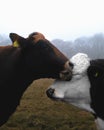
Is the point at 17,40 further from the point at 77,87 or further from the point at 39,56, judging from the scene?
the point at 77,87

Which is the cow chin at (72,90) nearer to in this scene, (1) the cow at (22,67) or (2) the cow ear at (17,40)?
(1) the cow at (22,67)

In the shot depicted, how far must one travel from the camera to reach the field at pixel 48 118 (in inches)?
580

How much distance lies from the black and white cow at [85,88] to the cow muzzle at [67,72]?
0.11m

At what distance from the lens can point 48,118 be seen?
16016 millimetres

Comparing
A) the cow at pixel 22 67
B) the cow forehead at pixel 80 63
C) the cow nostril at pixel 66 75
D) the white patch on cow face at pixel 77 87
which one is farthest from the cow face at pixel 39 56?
the cow forehead at pixel 80 63

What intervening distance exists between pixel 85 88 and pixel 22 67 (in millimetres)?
1467

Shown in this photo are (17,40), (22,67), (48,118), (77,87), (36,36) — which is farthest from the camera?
(48,118)

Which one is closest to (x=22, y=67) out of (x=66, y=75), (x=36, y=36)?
(x=36, y=36)

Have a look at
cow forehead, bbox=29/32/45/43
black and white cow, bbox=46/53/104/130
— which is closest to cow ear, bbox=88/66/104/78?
black and white cow, bbox=46/53/104/130

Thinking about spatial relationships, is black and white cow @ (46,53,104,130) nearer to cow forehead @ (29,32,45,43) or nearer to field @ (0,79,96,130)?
cow forehead @ (29,32,45,43)

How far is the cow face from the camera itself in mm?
10039

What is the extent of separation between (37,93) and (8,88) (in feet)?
46.1

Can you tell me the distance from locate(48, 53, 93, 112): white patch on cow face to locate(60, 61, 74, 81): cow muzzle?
3.4 inches

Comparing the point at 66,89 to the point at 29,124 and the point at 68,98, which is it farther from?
the point at 29,124
